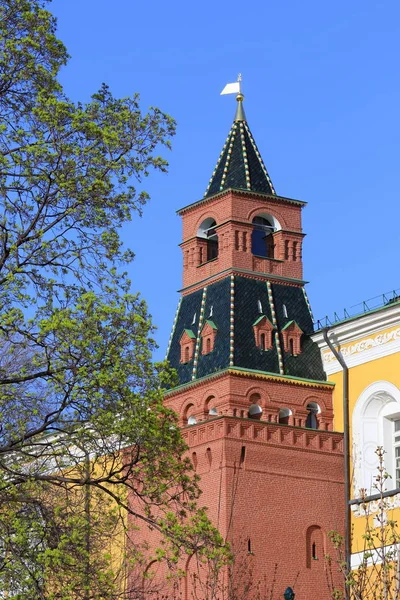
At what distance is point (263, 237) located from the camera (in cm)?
3609

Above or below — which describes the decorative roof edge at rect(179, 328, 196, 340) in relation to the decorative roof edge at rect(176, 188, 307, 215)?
below

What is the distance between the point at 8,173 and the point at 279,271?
16.2 meters

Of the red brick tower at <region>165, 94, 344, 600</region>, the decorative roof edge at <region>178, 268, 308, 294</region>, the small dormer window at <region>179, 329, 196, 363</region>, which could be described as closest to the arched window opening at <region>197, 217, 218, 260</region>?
the red brick tower at <region>165, 94, 344, 600</region>

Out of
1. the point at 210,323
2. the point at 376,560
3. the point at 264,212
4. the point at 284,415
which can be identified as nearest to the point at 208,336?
the point at 210,323

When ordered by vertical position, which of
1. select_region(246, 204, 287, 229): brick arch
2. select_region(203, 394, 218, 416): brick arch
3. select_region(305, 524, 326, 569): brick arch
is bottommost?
select_region(305, 524, 326, 569): brick arch

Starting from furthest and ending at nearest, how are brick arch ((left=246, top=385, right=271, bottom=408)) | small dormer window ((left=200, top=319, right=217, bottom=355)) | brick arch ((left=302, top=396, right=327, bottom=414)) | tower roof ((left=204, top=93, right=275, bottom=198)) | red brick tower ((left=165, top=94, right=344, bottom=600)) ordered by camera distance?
tower roof ((left=204, top=93, right=275, bottom=198)) → small dormer window ((left=200, top=319, right=217, bottom=355)) → brick arch ((left=302, top=396, right=327, bottom=414)) → brick arch ((left=246, top=385, right=271, bottom=408)) → red brick tower ((left=165, top=94, right=344, bottom=600))

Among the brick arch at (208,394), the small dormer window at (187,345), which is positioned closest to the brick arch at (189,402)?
the brick arch at (208,394)

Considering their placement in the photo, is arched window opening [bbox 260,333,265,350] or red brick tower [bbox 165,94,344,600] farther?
arched window opening [bbox 260,333,265,350]

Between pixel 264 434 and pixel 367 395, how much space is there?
2.69 metres

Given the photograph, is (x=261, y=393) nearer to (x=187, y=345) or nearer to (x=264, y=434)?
(x=264, y=434)

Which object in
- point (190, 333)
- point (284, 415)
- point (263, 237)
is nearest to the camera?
point (284, 415)

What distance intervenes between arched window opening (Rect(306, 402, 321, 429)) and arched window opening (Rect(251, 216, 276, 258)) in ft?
13.8

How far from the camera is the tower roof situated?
36031 mm

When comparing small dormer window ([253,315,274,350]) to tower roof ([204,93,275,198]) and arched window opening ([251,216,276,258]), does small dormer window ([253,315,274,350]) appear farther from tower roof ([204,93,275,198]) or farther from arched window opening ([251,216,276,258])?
tower roof ([204,93,275,198])
